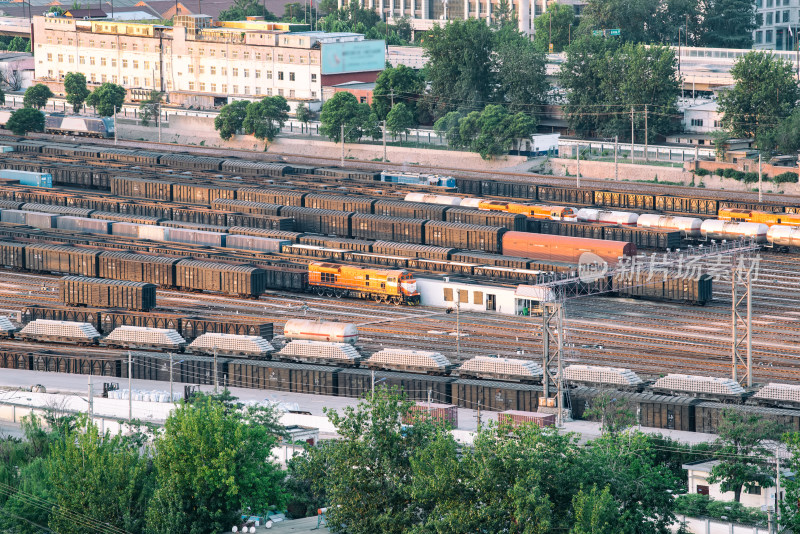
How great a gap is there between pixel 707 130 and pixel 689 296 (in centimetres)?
5523

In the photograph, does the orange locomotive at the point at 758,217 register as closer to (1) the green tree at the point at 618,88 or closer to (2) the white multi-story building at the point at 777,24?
(1) the green tree at the point at 618,88

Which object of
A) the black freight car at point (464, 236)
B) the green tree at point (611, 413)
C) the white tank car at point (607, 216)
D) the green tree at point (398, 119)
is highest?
the green tree at point (398, 119)

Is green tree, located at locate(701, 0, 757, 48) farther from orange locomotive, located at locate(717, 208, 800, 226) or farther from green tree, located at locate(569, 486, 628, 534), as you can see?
green tree, located at locate(569, 486, 628, 534)

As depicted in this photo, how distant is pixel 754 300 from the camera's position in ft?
275

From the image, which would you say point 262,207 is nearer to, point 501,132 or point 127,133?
point 501,132

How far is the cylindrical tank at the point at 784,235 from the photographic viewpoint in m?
93.6

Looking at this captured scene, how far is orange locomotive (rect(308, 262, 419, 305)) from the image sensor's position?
84.7 m

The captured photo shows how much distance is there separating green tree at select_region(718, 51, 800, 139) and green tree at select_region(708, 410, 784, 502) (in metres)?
70.3

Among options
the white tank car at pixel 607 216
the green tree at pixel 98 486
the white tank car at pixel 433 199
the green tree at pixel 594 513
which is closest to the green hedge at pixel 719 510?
the green tree at pixel 594 513

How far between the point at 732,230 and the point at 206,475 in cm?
5819

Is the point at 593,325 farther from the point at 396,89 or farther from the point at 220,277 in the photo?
the point at 396,89

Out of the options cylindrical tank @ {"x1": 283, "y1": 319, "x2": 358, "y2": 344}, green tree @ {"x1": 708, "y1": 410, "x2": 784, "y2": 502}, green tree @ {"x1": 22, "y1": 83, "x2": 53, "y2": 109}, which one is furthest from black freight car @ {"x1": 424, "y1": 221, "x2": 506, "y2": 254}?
green tree @ {"x1": 22, "y1": 83, "x2": 53, "y2": 109}

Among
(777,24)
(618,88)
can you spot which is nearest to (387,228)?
(618,88)

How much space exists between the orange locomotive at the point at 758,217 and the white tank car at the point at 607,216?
6.23m
